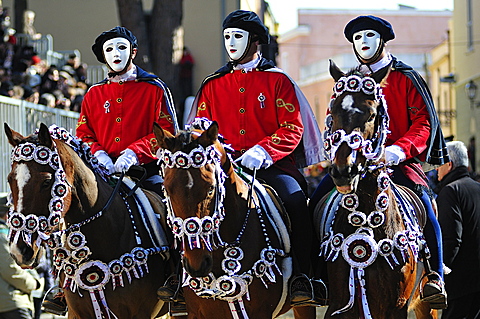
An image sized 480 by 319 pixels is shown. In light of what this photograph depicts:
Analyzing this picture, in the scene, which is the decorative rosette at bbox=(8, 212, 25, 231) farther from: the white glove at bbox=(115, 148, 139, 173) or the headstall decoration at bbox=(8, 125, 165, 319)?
the white glove at bbox=(115, 148, 139, 173)

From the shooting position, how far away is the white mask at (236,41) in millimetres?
7332

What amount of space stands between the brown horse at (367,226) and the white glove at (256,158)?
534mm

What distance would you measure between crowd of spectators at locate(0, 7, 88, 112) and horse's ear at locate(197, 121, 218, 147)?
973 cm

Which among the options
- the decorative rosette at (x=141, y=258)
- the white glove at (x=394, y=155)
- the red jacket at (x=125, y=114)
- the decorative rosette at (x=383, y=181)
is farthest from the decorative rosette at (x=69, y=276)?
the white glove at (x=394, y=155)

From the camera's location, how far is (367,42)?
282 inches

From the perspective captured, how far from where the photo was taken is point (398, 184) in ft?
23.9

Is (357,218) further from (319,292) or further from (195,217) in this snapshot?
(195,217)

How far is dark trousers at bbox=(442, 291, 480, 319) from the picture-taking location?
9.25m

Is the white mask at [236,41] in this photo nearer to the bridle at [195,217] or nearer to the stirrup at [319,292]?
the bridle at [195,217]

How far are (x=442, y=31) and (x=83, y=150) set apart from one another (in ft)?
197

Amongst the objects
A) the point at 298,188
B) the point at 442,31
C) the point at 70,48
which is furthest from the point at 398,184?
the point at 442,31

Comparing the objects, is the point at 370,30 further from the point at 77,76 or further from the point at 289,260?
the point at 77,76

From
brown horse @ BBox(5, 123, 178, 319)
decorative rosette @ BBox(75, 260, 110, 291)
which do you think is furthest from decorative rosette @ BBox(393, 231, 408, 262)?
decorative rosette @ BBox(75, 260, 110, 291)

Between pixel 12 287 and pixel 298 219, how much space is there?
3904 millimetres
